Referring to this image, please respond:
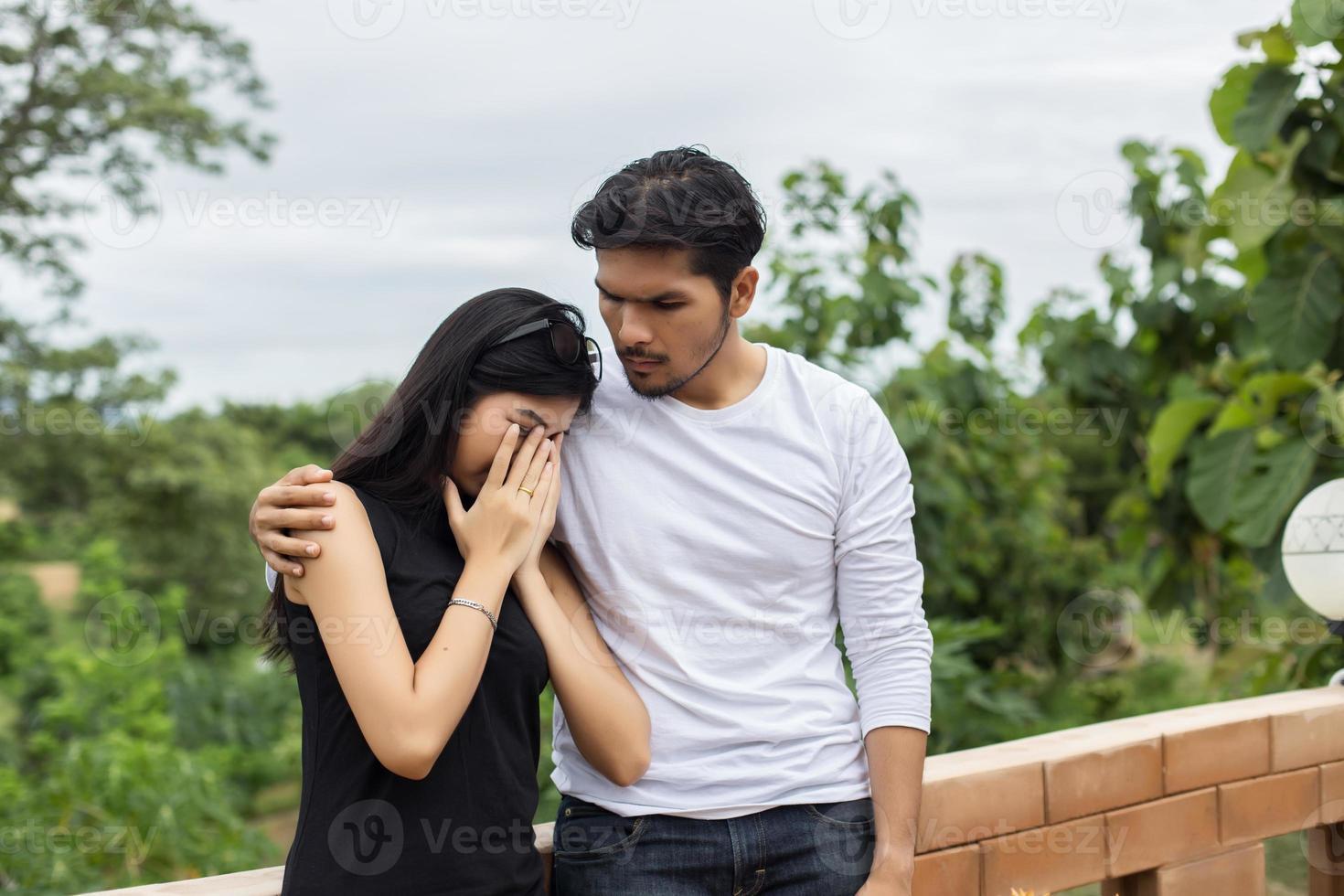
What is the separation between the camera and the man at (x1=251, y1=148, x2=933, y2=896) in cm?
164

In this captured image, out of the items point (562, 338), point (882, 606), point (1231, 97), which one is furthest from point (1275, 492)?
point (562, 338)

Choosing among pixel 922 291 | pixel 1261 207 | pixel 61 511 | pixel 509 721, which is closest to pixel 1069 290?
pixel 922 291

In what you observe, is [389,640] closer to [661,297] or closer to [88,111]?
[661,297]

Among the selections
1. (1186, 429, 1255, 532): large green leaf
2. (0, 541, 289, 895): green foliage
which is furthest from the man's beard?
(0, 541, 289, 895): green foliage

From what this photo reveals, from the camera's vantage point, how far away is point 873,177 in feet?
13.7

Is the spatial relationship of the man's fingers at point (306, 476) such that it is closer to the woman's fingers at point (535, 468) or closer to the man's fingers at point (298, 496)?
the man's fingers at point (298, 496)

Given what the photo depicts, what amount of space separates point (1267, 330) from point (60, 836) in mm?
4332

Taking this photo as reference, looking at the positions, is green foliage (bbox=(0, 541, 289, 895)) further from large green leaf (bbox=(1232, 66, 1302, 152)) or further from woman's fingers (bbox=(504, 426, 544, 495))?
large green leaf (bbox=(1232, 66, 1302, 152))

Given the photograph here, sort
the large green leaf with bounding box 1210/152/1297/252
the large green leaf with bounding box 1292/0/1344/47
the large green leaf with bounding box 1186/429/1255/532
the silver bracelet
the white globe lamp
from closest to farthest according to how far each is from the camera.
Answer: the silver bracelet < the white globe lamp < the large green leaf with bounding box 1292/0/1344/47 < the large green leaf with bounding box 1210/152/1297/252 < the large green leaf with bounding box 1186/429/1255/532

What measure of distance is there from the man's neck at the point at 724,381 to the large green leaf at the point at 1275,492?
1787 mm

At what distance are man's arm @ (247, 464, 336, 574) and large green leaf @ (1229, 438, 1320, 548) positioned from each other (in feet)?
7.91

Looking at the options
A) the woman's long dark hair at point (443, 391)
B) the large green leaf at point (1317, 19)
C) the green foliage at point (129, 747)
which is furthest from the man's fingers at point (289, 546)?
the green foliage at point (129, 747)

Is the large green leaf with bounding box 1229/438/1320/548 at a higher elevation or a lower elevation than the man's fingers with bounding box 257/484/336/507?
lower

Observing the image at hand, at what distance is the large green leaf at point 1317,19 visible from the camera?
2.72m
